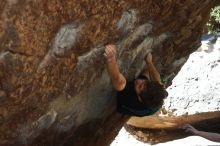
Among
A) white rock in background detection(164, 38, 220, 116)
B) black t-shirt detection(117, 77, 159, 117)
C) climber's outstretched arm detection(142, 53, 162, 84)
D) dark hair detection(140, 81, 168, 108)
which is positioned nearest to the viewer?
dark hair detection(140, 81, 168, 108)

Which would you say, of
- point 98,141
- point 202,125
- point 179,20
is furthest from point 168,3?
point 202,125

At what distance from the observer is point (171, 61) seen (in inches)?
299

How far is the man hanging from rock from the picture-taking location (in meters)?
5.14

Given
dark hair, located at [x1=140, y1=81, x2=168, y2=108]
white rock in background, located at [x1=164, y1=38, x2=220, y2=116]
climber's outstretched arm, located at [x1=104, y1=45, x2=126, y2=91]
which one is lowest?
white rock in background, located at [x1=164, y1=38, x2=220, y2=116]

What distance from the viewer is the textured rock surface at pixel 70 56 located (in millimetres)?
4059

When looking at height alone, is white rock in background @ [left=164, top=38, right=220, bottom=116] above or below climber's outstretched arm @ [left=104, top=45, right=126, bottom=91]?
below

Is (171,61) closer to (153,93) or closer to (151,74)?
(151,74)

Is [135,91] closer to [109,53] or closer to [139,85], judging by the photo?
[139,85]

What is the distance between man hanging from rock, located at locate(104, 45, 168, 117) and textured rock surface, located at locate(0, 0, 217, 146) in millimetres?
157

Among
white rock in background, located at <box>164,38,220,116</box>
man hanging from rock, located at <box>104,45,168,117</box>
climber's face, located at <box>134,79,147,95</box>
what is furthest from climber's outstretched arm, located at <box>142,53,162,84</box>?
white rock in background, located at <box>164,38,220,116</box>

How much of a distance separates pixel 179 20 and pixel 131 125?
13.1 ft

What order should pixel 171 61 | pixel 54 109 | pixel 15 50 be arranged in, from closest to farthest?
pixel 15 50 < pixel 54 109 < pixel 171 61

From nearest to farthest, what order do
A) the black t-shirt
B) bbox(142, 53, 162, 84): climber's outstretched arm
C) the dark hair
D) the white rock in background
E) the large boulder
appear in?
the dark hair
the black t-shirt
bbox(142, 53, 162, 84): climber's outstretched arm
the large boulder
the white rock in background

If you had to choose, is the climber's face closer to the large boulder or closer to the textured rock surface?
Answer: the textured rock surface
